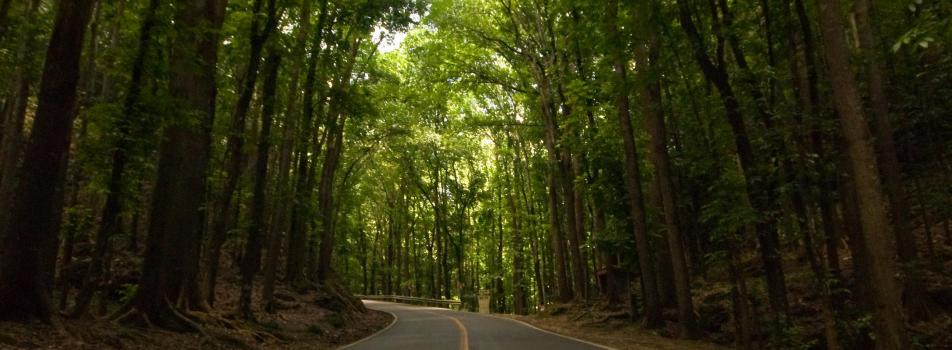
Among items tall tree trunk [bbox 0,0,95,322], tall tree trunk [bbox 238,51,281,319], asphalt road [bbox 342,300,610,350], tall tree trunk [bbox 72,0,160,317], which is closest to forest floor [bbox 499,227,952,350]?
asphalt road [bbox 342,300,610,350]

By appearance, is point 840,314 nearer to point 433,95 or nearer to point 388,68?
point 433,95

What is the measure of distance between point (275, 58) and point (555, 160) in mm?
13167

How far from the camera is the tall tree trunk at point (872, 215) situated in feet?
21.9

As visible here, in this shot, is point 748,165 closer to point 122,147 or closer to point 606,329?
point 606,329

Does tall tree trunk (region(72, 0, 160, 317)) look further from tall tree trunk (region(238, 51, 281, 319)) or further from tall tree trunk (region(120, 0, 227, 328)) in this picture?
tall tree trunk (region(238, 51, 281, 319))

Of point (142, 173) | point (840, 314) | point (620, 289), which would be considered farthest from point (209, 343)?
point (620, 289)

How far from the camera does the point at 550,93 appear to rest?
23.5 metres

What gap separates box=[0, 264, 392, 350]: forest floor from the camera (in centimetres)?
809

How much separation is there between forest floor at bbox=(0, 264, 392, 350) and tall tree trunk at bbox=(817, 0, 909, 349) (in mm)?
10345

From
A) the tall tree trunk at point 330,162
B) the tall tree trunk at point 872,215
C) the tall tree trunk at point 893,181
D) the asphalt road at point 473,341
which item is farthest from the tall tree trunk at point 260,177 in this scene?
the tall tree trunk at point 893,181

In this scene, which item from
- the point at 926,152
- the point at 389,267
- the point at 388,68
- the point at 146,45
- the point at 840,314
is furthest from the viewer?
the point at 389,267

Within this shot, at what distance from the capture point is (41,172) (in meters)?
8.11

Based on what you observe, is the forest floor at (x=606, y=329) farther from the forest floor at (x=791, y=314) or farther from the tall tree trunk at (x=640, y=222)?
the tall tree trunk at (x=640, y=222)

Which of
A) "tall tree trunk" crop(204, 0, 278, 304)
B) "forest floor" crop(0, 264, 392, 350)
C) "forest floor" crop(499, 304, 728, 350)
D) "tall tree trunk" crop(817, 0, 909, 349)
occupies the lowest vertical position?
"forest floor" crop(499, 304, 728, 350)
